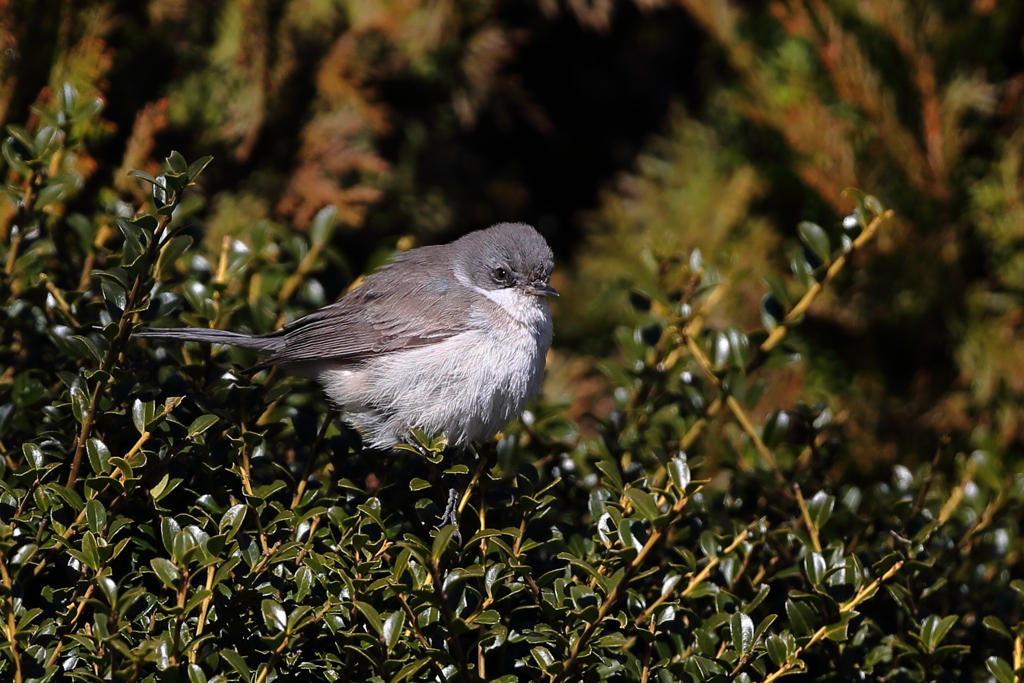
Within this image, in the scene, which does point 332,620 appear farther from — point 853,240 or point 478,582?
point 853,240

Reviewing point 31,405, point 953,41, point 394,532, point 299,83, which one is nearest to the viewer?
point 394,532

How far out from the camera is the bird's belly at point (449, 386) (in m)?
2.70

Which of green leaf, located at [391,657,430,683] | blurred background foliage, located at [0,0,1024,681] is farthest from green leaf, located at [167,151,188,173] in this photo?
green leaf, located at [391,657,430,683]

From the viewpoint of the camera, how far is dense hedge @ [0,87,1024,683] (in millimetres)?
1767

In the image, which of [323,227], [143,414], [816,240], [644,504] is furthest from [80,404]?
[816,240]

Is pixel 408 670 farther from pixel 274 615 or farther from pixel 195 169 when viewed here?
pixel 195 169

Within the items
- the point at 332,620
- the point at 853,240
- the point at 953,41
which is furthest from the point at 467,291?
the point at 953,41

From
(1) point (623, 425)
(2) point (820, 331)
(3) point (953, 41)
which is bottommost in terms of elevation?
(2) point (820, 331)

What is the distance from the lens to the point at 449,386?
278 cm

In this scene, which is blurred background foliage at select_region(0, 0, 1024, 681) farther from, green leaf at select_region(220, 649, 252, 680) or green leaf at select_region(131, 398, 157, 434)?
green leaf at select_region(220, 649, 252, 680)

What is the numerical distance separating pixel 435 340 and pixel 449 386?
0.68 ft

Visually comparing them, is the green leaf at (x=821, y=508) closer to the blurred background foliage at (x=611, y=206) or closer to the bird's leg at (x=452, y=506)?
the blurred background foliage at (x=611, y=206)

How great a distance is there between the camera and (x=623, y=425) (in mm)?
2615

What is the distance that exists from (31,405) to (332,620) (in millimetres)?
1044
